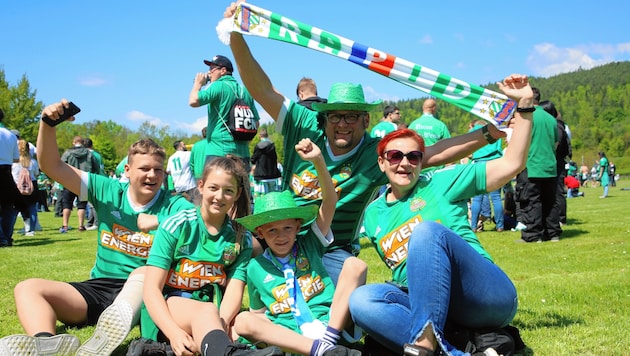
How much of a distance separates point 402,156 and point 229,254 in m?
1.26

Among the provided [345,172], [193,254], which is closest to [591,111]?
[345,172]

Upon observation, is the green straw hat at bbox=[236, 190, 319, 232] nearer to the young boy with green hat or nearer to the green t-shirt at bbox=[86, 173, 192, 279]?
the young boy with green hat

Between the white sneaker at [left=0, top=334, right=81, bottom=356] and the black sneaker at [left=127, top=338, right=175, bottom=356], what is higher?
the white sneaker at [left=0, top=334, right=81, bottom=356]

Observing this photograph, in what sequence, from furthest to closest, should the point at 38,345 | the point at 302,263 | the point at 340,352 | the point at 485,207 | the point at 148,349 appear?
the point at 485,207
the point at 302,263
the point at 148,349
the point at 38,345
the point at 340,352

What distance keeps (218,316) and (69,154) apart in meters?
10.4

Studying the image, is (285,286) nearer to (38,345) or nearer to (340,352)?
(340,352)

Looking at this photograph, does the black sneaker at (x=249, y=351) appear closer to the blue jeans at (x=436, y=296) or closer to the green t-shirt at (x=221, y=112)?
the blue jeans at (x=436, y=296)

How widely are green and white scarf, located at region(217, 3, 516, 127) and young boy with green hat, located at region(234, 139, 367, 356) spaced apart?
38.0 inches

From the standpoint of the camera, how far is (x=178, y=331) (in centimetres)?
323

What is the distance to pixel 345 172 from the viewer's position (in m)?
3.96

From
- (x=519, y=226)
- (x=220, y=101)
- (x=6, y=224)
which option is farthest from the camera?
(x=519, y=226)

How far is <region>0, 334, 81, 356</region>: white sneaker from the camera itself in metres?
2.96

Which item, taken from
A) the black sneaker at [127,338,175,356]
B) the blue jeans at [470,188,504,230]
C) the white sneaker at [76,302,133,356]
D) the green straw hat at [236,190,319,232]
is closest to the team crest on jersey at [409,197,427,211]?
the green straw hat at [236,190,319,232]

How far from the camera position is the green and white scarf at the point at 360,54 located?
4.01 m
